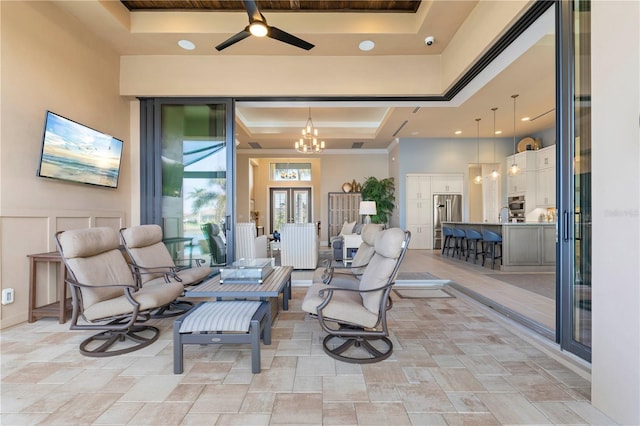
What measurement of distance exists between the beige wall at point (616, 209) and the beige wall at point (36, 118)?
4.90 m

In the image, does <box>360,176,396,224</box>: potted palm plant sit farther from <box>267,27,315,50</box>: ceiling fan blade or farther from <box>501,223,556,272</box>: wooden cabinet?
<box>267,27,315,50</box>: ceiling fan blade

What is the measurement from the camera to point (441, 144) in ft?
27.7

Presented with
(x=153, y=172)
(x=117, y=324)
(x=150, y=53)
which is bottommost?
(x=117, y=324)

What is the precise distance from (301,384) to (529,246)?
5537 millimetres

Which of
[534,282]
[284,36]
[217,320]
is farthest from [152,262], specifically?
[534,282]

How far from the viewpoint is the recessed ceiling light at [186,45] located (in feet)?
13.3

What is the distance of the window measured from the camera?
37.8ft

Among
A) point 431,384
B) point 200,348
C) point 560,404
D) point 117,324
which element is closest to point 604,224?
point 560,404

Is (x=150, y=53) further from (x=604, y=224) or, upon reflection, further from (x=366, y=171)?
(x=366, y=171)

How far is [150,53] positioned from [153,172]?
182 cm

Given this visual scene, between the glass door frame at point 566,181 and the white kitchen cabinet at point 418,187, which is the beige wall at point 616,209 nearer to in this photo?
the glass door frame at point 566,181

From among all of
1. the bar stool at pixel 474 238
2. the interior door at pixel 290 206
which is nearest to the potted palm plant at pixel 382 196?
the bar stool at pixel 474 238

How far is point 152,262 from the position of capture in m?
3.39

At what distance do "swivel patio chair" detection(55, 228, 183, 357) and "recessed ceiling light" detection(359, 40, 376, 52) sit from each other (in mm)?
3982
